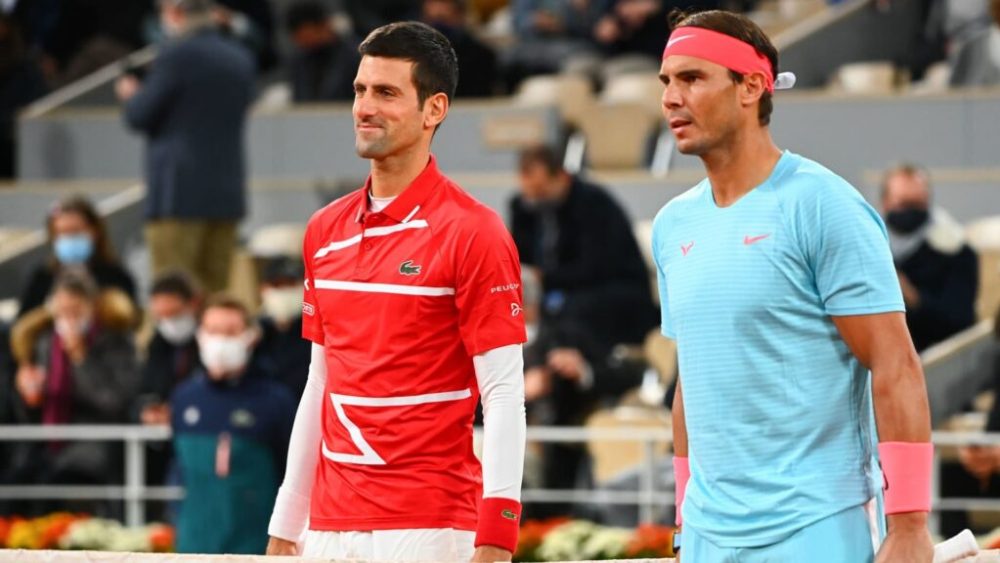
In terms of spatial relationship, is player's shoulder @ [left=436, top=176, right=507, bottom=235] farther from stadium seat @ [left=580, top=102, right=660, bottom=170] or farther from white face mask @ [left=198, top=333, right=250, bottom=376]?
stadium seat @ [left=580, top=102, right=660, bottom=170]

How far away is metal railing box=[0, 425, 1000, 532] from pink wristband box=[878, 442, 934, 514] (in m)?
4.92

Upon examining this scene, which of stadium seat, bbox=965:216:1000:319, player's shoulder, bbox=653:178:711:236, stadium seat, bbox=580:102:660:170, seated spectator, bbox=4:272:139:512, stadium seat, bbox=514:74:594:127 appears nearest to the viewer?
player's shoulder, bbox=653:178:711:236

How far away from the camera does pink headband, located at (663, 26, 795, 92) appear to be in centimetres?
390

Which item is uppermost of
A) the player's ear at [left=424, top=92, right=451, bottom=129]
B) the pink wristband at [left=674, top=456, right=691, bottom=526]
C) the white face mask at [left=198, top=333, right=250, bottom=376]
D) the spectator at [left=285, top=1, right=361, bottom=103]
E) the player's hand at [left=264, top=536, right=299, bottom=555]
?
the spectator at [left=285, top=1, right=361, bottom=103]

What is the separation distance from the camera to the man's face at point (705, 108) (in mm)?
3898

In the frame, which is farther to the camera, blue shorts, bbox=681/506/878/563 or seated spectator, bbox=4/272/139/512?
seated spectator, bbox=4/272/139/512

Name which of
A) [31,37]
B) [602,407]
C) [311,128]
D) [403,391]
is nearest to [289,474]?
[403,391]

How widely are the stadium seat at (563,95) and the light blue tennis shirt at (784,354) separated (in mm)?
8864

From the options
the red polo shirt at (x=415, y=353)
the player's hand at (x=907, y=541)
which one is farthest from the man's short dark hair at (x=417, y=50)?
the player's hand at (x=907, y=541)

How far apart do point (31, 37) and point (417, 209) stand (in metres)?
11.8

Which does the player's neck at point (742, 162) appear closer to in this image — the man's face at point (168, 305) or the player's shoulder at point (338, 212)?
the player's shoulder at point (338, 212)

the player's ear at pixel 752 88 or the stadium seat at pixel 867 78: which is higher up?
the stadium seat at pixel 867 78

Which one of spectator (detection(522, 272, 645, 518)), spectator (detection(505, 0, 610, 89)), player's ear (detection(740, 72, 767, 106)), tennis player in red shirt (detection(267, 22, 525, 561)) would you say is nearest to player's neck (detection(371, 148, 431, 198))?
tennis player in red shirt (detection(267, 22, 525, 561))

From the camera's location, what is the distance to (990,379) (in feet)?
31.7
